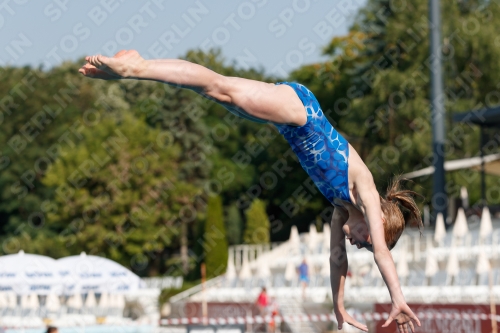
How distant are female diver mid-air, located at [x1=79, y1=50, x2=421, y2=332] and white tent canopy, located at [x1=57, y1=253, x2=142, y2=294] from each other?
12.6m

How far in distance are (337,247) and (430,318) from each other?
10.5 m

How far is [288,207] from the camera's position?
5016 centimetres

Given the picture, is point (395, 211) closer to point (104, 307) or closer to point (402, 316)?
point (402, 316)

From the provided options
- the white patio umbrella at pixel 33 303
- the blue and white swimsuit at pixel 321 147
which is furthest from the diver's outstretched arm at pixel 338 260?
the white patio umbrella at pixel 33 303

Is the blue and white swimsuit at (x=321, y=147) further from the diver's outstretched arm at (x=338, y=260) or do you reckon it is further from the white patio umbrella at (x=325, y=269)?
the white patio umbrella at (x=325, y=269)

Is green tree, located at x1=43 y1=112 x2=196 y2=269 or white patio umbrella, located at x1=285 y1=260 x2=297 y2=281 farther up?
green tree, located at x1=43 y1=112 x2=196 y2=269

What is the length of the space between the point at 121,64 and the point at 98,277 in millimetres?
13678

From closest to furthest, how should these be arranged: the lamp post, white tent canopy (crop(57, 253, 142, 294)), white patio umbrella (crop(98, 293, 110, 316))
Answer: white tent canopy (crop(57, 253, 142, 294)), the lamp post, white patio umbrella (crop(98, 293, 110, 316))

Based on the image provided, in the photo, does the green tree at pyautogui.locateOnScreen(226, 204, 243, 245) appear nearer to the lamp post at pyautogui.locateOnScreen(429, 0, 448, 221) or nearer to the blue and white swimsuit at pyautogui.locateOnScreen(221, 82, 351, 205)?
the lamp post at pyautogui.locateOnScreen(429, 0, 448, 221)

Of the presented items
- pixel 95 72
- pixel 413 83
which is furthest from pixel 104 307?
pixel 95 72

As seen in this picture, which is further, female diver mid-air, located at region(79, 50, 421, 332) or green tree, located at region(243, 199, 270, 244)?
green tree, located at region(243, 199, 270, 244)

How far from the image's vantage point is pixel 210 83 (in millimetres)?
6211

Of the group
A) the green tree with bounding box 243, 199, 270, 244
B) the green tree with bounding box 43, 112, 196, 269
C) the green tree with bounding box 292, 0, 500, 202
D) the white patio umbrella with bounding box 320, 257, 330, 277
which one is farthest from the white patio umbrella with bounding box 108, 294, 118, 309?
the green tree with bounding box 243, 199, 270, 244

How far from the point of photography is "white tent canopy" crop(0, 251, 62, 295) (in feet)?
60.8
